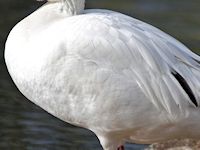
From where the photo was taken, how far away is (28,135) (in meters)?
5.98

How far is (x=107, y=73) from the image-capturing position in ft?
11.3

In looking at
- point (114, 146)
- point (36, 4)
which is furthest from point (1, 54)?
point (114, 146)

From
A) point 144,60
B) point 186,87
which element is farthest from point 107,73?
point 186,87

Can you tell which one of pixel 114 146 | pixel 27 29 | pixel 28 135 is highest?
pixel 27 29

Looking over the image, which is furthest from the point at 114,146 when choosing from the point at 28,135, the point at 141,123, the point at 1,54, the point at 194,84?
the point at 1,54

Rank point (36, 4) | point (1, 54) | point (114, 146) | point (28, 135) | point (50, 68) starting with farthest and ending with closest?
point (36, 4) → point (1, 54) → point (28, 135) → point (114, 146) → point (50, 68)

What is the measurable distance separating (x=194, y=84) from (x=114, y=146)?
0.54 m

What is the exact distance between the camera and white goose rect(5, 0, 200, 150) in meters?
3.44

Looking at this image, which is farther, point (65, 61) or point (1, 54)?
point (1, 54)

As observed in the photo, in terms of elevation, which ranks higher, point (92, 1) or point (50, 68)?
point (50, 68)

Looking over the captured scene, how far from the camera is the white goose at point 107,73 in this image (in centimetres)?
344

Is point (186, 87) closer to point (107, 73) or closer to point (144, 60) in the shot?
point (144, 60)

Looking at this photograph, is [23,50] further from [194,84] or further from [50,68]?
[194,84]

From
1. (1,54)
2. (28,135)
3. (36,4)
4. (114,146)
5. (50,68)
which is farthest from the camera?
(36,4)
